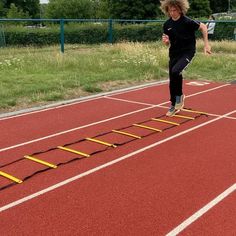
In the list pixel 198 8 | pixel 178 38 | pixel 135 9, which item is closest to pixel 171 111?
pixel 178 38

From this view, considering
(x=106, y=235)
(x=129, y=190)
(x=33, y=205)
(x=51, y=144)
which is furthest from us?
(x=51, y=144)

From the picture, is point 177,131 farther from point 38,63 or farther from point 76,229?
point 38,63

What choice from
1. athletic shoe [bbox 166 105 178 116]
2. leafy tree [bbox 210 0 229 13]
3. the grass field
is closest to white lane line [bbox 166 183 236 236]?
athletic shoe [bbox 166 105 178 116]

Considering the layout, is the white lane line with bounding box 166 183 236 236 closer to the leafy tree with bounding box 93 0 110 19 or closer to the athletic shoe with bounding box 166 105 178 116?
the athletic shoe with bounding box 166 105 178 116

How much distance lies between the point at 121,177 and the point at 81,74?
748 cm

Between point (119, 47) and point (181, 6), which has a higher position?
point (181, 6)

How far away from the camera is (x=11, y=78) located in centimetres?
1150

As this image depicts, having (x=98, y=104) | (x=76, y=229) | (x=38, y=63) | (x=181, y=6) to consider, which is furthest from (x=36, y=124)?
(x=38, y=63)

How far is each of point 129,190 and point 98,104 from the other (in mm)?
4537

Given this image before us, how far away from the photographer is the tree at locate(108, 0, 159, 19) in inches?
1992

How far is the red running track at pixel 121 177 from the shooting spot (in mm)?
4109

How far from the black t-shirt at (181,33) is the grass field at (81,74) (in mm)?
2859

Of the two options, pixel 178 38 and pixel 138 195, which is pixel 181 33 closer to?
pixel 178 38

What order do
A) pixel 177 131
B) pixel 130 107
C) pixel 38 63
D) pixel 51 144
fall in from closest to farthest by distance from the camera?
pixel 51 144, pixel 177 131, pixel 130 107, pixel 38 63
